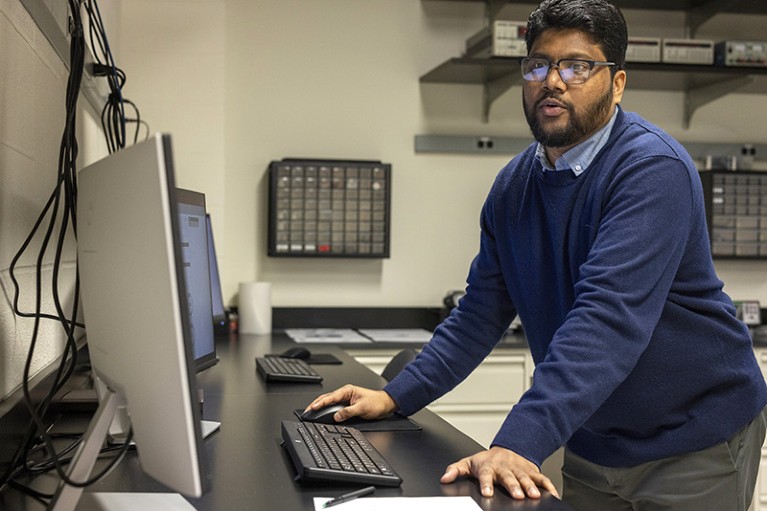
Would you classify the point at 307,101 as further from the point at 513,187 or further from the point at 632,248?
the point at 632,248

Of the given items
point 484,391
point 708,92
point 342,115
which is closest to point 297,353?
point 484,391

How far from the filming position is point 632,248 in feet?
4.23

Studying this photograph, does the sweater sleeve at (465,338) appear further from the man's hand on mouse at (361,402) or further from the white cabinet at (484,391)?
the white cabinet at (484,391)

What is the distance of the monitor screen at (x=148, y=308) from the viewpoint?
727 mm

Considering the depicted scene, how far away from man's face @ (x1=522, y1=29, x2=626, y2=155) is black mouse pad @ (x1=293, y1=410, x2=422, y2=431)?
0.56 metres

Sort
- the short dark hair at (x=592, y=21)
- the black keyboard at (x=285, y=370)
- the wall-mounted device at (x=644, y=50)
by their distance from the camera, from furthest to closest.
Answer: the wall-mounted device at (x=644, y=50) → the black keyboard at (x=285, y=370) → the short dark hair at (x=592, y=21)

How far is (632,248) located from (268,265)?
2.47 m

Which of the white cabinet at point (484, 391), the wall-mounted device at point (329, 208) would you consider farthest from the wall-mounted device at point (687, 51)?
the white cabinet at point (484, 391)

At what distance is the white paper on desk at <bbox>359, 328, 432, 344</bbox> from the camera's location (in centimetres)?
324

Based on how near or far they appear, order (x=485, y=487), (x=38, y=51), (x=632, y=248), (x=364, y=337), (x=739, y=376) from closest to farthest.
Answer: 1. (x=485, y=487)
2. (x=632, y=248)
3. (x=739, y=376)
4. (x=38, y=51)
5. (x=364, y=337)

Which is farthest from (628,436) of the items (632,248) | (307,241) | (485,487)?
(307,241)

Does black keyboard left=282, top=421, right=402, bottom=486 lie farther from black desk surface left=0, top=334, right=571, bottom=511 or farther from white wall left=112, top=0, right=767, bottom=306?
white wall left=112, top=0, right=767, bottom=306

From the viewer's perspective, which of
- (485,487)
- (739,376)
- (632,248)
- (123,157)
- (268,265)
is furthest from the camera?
(268,265)

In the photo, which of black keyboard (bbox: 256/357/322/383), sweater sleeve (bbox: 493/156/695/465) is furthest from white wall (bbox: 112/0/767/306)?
sweater sleeve (bbox: 493/156/695/465)
